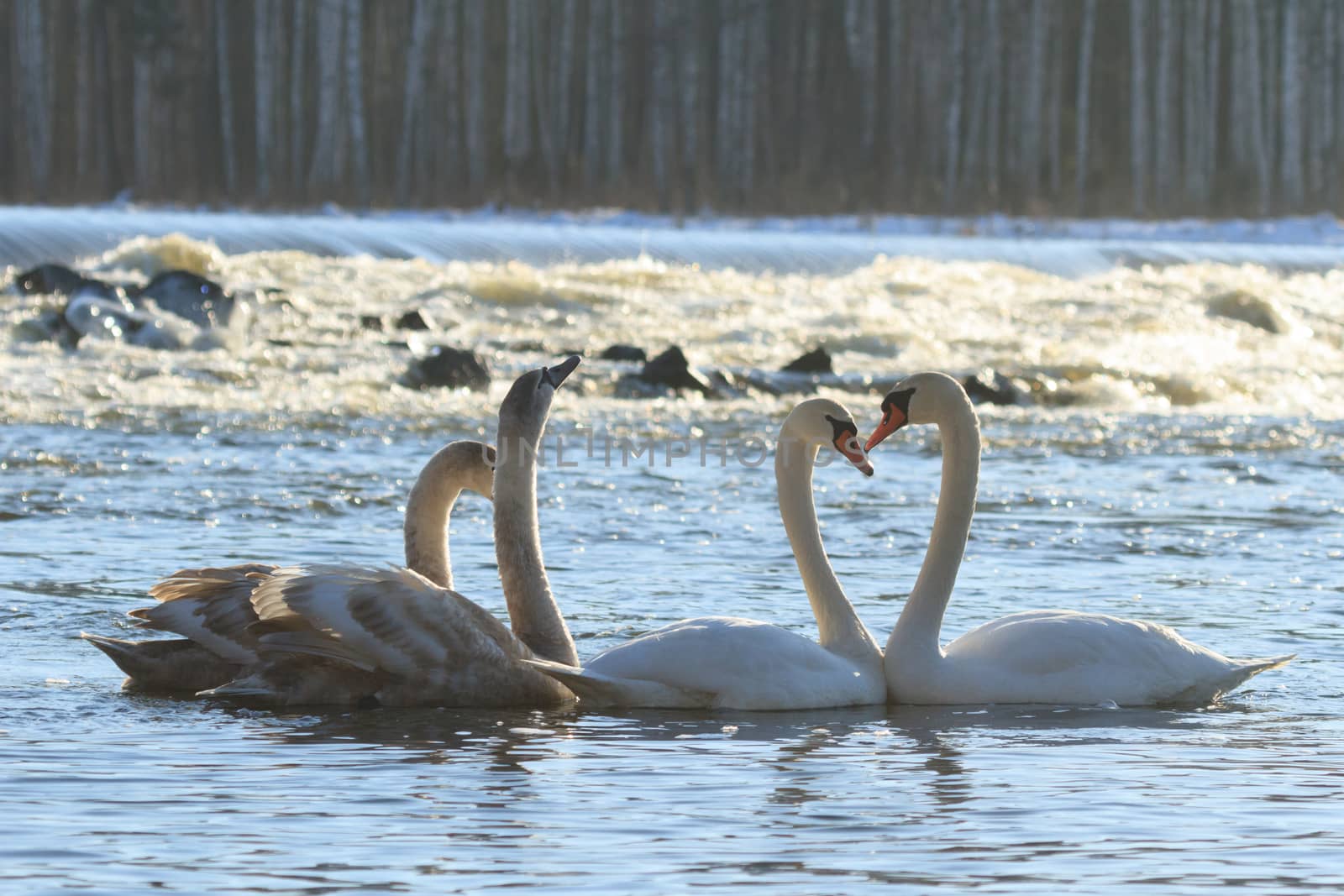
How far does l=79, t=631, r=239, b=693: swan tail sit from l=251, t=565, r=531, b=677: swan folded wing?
0.99ft

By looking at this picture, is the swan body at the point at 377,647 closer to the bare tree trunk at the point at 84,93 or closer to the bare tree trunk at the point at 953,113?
the bare tree trunk at the point at 953,113

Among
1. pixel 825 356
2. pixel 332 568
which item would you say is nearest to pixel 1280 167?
pixel 825 356

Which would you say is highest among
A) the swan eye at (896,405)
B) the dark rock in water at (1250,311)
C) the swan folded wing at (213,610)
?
the swan eye at (896,405)

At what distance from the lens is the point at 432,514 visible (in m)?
7.30

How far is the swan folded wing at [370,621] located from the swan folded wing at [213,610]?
0.28 ft

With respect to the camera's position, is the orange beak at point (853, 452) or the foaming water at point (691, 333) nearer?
the orange beak at point (853, 452)

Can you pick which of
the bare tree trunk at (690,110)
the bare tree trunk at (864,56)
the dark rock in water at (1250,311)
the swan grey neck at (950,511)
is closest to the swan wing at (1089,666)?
the swan grey neck at (950,511)

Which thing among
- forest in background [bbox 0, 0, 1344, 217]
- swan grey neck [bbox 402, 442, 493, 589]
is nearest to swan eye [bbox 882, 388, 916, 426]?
swan grey neck [bbox 402, 442, 493, 589]

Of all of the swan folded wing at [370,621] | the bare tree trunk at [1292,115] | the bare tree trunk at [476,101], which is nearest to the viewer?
the swan folded wing at [370,621]

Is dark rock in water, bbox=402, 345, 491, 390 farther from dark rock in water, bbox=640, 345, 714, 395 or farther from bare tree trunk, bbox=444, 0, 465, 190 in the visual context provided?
bare tree trunk, bbox=444, 0, 465, 190

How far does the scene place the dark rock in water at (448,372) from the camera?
60.4 feet

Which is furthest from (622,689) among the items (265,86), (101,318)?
(265,86)

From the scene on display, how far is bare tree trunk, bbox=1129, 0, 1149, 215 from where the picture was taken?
140ft

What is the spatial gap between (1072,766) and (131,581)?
14.5ft
